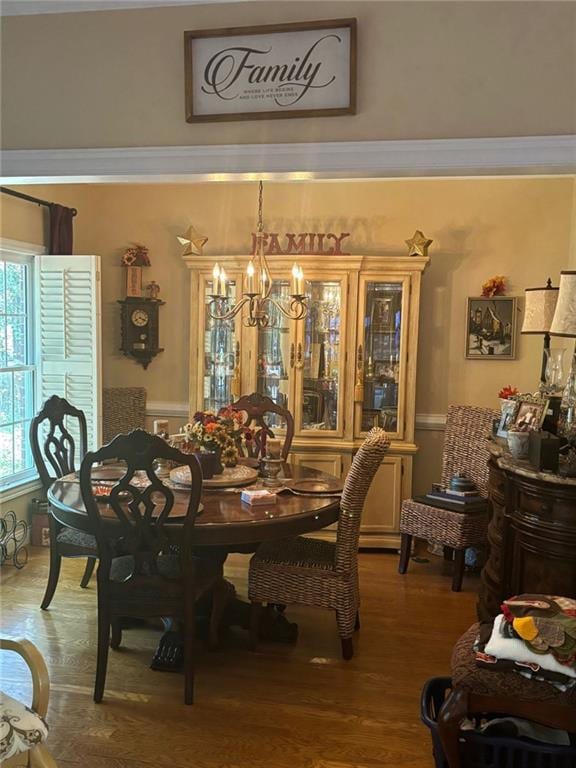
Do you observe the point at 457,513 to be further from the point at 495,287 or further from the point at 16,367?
the point at 16,367

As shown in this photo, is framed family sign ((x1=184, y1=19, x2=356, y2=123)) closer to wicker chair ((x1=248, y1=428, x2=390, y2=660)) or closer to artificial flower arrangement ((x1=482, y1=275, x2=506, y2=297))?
wicker chair ((x1=248, y1=428, x2=390, y2=660))

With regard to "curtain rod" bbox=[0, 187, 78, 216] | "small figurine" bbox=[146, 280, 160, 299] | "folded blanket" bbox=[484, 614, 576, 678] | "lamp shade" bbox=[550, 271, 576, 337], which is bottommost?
"folded blanket" bbox=[484, 614, 576, 678]

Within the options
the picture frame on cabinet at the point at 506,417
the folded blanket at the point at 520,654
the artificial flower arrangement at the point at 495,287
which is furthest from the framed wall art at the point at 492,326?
the folded blanket at the point at 520,654

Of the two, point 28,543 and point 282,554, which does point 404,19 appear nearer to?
point 282,554

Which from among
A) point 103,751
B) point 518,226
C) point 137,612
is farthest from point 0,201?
point 518,226

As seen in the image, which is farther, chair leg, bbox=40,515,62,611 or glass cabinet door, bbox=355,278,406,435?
glass cabinet door, bbox=355,278,406,435

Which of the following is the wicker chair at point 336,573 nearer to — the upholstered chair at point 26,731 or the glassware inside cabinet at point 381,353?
the upholstered chair at point 26,731

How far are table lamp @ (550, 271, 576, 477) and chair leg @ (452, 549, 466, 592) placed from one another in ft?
4.51

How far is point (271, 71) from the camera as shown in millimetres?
2328

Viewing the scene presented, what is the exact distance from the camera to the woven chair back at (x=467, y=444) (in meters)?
4.25

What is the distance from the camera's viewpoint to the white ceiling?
237 centimetres

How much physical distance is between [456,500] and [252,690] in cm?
186


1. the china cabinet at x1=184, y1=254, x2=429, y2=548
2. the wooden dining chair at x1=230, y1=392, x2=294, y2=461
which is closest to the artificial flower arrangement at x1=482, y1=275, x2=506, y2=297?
the china cabinet at x1=184, y1=254, x2=429, y2=548

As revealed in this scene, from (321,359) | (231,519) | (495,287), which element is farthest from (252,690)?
(495,287)
